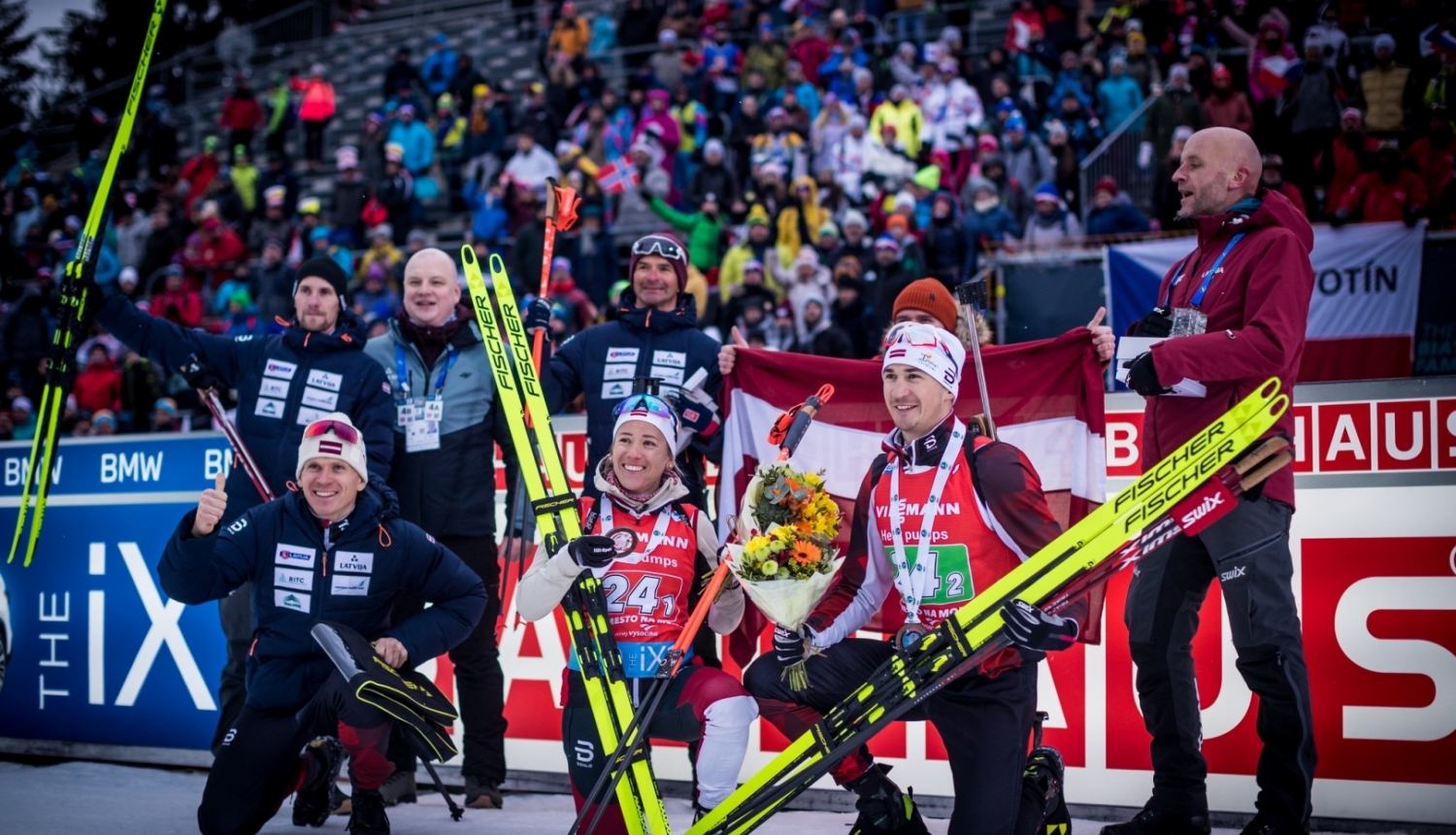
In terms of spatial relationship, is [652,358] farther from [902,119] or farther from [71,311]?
[902,119]

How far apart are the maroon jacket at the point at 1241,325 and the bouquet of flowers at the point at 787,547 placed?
3.64ft

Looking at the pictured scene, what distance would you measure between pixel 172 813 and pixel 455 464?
177 centimetres

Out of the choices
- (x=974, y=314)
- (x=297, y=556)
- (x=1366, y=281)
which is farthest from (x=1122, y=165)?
(x=297, y=556)

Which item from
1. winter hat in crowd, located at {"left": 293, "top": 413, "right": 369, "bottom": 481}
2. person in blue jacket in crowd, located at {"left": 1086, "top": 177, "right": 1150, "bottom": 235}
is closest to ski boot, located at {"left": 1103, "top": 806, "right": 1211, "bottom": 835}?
winter hat in crowd, located at {"left": 293, "top": 413, "right": 369, "bottom": 481}

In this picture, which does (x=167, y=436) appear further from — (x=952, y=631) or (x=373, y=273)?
(x=373, y=273)

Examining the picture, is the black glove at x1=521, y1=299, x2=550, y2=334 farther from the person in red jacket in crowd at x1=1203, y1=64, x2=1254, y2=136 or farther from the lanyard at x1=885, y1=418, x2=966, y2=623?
the person in red jacket in crowd at x1=1203, y1=64, x2=1254, y2=136

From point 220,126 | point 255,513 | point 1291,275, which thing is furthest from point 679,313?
point 220,126

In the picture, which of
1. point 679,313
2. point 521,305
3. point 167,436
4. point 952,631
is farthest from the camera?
point 521,305

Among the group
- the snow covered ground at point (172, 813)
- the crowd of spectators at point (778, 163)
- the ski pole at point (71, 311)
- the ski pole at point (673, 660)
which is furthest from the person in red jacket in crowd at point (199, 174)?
the ski pole at point (673, 660)

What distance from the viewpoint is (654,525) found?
4.37 metres

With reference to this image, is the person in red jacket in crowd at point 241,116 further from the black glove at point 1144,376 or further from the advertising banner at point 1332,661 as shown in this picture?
the black glove at point 1144,376

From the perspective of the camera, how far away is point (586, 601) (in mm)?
4223

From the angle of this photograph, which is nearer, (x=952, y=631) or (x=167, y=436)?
(x=952, y=631)

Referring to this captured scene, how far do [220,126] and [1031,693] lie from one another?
801 inches
